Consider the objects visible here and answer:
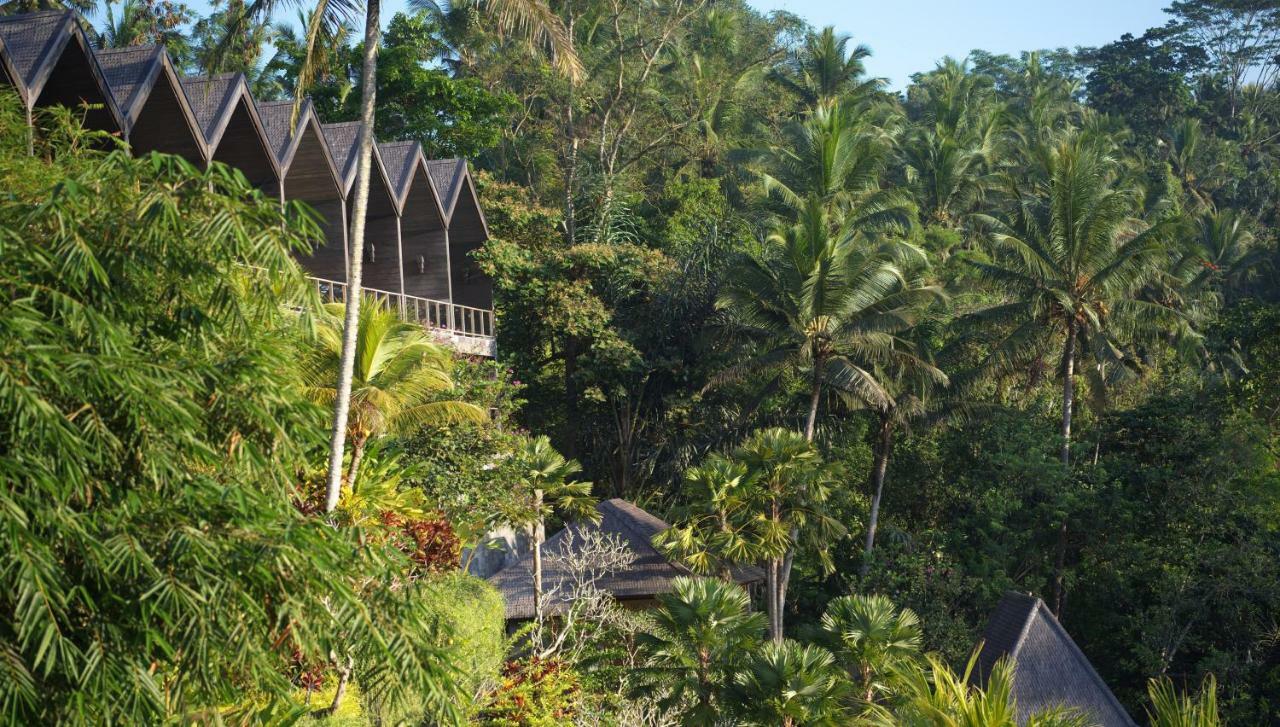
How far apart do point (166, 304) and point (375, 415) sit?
5146 mm

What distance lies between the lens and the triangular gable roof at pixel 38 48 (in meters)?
12.0

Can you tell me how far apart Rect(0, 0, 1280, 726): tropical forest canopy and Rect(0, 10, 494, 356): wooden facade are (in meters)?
1.19

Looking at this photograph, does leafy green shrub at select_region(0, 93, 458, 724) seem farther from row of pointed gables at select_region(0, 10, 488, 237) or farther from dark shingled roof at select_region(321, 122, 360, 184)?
dark shingled roof at select_region(321, 122, 360, 184)

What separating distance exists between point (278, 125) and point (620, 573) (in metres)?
8.70

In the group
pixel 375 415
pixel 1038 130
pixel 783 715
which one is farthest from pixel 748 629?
pixel 1038 130

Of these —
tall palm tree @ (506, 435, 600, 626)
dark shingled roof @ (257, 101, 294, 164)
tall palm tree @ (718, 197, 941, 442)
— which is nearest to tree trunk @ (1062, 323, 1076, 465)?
tall palm tree @ (718, 197, 941, 442)

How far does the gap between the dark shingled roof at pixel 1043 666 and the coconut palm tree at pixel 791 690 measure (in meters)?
2.39

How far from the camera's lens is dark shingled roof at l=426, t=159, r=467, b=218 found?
2231 cm

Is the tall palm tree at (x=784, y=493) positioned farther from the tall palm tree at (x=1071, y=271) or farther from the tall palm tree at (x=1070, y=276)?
the tall palm tree at (x=1071, y=271)

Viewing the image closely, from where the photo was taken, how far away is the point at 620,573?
18250 mm

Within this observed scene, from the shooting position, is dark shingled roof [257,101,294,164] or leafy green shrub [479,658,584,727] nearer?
leafy green shrub [479,658,584,727]

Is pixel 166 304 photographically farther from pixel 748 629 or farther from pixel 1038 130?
pixel 1038 130

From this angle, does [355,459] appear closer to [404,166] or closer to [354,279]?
[354,279]

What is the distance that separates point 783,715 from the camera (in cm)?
1271
